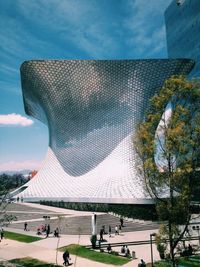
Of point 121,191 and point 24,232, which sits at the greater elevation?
point 121,191

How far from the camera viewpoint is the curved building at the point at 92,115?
4134 centimetres

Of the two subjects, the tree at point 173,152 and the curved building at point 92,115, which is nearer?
the tree at point 173,152

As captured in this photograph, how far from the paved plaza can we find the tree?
6372 millimetres

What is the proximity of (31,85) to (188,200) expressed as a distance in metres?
38.2

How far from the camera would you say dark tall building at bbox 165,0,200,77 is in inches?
2371

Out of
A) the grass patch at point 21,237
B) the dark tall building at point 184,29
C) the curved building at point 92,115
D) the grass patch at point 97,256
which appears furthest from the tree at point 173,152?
the dark tall building at point 184,29

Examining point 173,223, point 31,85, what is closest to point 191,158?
point 173,223

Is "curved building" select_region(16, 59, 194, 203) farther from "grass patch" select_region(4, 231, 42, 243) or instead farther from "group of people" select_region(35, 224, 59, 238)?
"grass patch" select_region(4, 231, 42, 243)

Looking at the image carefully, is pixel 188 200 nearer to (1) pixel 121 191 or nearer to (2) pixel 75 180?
(1) pixel 121 191

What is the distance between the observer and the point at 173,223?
12.5 m

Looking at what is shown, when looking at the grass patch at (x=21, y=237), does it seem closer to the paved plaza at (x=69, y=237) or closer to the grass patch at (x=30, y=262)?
the paved plaza at (x=69, y=237)

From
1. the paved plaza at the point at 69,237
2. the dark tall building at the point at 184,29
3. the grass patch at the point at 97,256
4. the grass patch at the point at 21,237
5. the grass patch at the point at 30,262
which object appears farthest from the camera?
the dark tall building at the point at 184,29

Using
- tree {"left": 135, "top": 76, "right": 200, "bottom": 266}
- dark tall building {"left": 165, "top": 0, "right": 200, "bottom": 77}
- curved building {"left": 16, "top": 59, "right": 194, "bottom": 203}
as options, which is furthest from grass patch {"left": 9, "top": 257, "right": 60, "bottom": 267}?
dark tall building {"left": 165, "top": 0, "right": 200, "bottom": 77}

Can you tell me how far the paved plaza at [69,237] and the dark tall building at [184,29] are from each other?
116 ft
